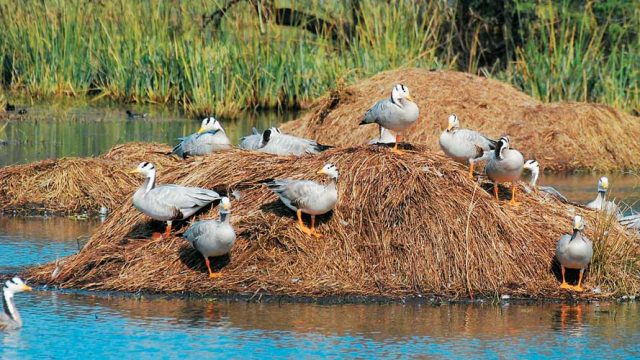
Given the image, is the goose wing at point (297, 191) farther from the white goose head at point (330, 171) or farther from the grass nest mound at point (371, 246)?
the grass nest mound at point (371, 246)

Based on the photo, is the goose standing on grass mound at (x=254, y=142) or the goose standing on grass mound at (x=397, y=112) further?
the goose standing on grass mound at (x=254, y=142)

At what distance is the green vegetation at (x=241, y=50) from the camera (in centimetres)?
2525

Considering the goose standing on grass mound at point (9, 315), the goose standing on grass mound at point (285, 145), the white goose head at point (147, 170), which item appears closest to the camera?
the goose standing on grass mound at point (9, 315)

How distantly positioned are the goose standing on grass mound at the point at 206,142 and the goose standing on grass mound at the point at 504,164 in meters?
3.67

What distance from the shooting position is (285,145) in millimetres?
13648

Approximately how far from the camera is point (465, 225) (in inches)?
458

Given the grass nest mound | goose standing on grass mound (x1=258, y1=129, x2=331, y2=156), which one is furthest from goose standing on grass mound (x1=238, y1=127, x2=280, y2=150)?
the grass nest mound

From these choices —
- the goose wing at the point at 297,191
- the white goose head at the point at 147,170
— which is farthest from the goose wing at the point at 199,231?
the white goose head at the point at 147,170

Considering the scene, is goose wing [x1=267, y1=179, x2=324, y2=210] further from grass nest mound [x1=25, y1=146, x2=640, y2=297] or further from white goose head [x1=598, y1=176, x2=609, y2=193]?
white goose head [x1=598, y1=176, x2=609, y2=193]

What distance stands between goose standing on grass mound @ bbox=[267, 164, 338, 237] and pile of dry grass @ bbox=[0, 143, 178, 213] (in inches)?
193

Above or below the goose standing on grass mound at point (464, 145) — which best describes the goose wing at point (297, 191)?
below

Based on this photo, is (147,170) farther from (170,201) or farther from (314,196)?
(314,196)

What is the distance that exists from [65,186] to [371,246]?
5891 mm

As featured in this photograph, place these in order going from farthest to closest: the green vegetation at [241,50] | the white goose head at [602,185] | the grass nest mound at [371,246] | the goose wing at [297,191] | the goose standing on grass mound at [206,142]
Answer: the green vegetation at [241,50] < the goose standing on grass mound at [206,142] < the white goose head at [602,185] < the goose wing at [297,191] < the grass nest mound at [371,246]
